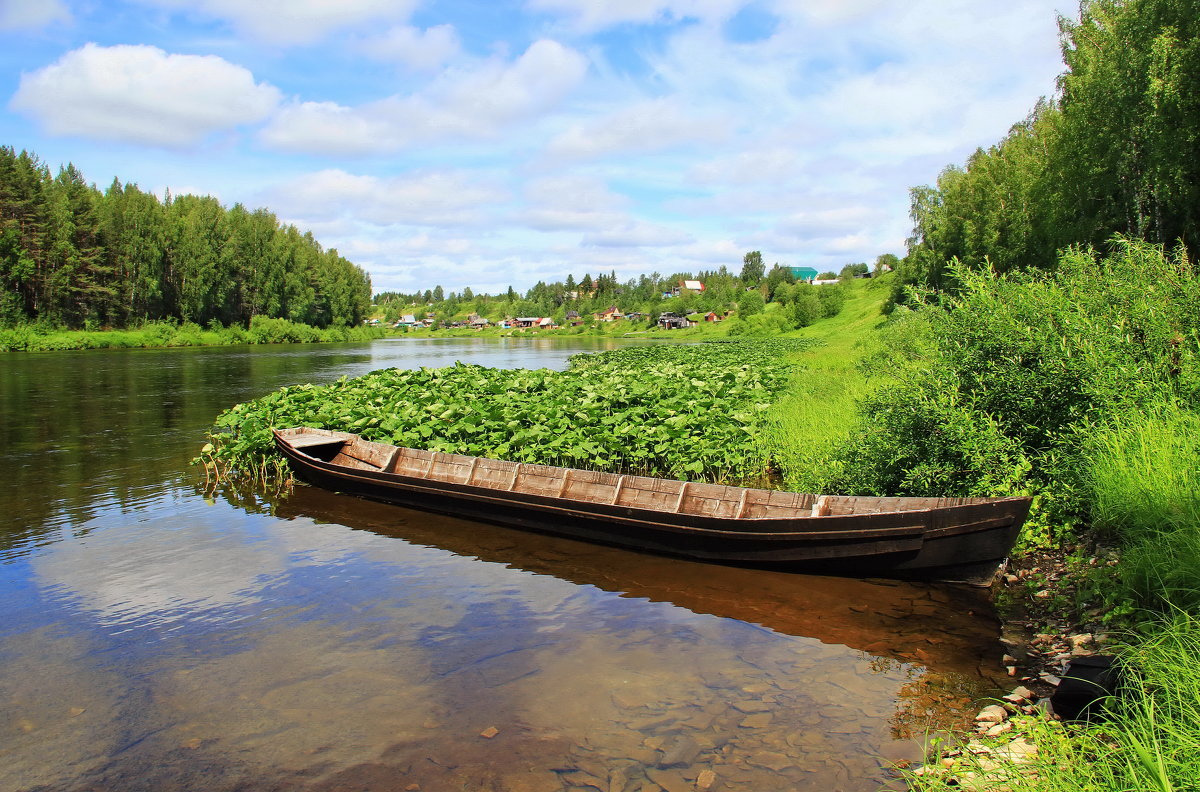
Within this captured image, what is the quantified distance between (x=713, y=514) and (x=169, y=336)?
73.3m

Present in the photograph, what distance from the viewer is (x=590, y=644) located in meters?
7.54

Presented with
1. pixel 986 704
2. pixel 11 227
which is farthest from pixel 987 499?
pixel 11 227

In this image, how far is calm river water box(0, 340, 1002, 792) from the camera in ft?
18.1

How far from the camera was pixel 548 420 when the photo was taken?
14.5m

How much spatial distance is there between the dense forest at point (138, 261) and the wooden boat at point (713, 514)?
205 ft

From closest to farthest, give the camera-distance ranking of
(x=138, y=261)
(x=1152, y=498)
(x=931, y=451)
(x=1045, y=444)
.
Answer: (x=1152, y=498)
(x=931, y=451)
(x=1045, y=444)
(x=138, y=261)

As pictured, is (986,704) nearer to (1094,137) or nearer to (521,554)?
(521,554)

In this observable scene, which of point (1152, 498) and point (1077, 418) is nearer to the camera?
point (1152, 498)

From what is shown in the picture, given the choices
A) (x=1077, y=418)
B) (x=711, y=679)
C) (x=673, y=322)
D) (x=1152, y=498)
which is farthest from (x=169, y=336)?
(x=673, y=322)

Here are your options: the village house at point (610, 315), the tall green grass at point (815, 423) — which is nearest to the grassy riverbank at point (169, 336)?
the tall green grass at point (815, 423)

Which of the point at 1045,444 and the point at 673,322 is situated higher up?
the point at 673,322

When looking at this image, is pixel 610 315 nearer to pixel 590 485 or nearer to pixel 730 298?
pixel 730 298

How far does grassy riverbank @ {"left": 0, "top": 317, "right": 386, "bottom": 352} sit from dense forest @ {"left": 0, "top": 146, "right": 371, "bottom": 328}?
1775 mm

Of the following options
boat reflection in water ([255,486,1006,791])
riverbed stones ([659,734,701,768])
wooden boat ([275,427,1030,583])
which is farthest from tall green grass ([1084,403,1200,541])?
riverbed stones ([659,734,701,768])
